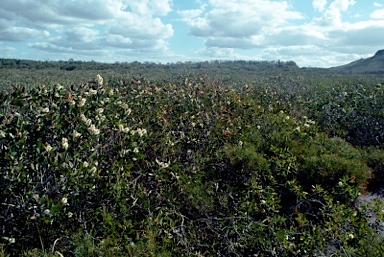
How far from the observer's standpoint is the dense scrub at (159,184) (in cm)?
298

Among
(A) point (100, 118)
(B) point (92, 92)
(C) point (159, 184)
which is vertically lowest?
(C) point (159, 184)

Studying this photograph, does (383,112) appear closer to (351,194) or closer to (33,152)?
(351,194)

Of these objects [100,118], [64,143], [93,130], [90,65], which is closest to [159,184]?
[100,118]

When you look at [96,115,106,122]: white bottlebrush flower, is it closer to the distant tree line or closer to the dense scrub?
the dense scrub

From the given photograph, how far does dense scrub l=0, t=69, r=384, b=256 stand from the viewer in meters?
2.98

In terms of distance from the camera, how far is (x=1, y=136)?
2715mm

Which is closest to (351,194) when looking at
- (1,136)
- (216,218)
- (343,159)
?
(343,159)

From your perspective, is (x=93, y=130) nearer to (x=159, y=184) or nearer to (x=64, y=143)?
(x=64, y=143)

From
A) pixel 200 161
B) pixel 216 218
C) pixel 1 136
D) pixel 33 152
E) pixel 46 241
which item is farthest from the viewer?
pixel 200 161

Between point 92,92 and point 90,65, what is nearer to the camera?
point 92,92

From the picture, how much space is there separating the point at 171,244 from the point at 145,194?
601 mm

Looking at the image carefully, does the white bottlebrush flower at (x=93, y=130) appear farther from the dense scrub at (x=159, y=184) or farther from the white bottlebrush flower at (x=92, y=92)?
the white bottlebrush flower at (x=92, y=92)

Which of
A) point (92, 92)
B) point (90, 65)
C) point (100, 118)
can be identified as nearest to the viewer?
point (100, 118)

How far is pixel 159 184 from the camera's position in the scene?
3.96 m
